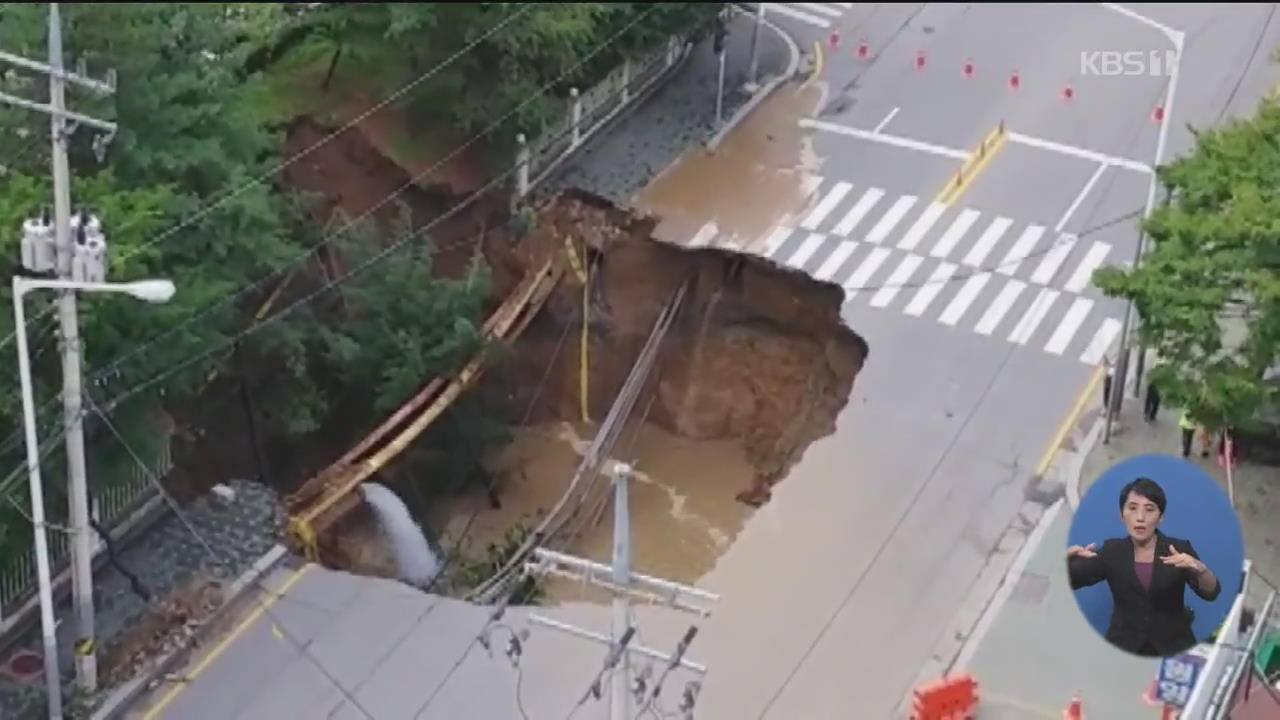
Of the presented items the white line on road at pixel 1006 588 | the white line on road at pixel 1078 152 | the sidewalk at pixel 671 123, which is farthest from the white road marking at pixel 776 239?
the white line on road at pixel 1006 588

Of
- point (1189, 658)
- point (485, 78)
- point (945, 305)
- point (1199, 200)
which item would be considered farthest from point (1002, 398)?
point (485, 78)

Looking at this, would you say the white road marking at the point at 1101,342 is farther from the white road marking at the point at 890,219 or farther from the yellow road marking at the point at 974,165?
the yellow road marking at the point at 974,165

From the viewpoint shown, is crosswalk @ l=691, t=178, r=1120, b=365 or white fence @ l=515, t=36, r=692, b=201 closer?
crosswalk @ l=691, t=178, r=1120, b=365

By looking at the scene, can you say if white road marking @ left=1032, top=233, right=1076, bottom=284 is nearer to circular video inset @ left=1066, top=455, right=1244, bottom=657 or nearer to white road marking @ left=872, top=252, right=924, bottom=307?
white road marking @ left=872, top=252, right=924, bottom=307

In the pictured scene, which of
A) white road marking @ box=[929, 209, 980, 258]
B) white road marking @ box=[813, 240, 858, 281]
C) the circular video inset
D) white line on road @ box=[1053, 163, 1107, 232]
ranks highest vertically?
the circular video inset

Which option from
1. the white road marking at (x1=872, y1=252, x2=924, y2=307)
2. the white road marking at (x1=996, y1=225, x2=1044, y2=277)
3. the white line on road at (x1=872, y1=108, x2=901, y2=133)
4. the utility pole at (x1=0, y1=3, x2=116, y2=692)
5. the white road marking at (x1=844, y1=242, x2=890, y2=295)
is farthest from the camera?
the white line on road at (x1=872, y1=108, x2=901, y2=133)

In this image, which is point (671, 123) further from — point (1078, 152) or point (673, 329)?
point (1078, 152)

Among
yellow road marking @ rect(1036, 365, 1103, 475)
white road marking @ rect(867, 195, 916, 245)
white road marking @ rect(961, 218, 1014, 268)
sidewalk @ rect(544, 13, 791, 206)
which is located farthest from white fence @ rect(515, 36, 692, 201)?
yellow road marking @ rect(1036, 365, 1103, 475)
